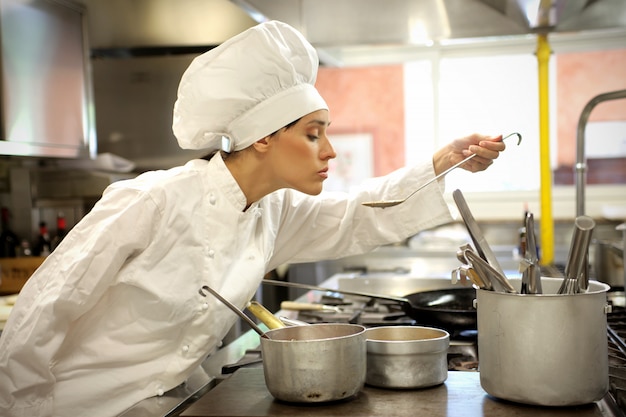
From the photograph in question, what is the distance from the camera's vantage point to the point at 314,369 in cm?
87

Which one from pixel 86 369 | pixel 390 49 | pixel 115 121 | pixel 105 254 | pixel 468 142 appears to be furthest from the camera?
pixel 390 49

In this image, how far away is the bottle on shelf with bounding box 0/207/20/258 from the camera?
2.81m

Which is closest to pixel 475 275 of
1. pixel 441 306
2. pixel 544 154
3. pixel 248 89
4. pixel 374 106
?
pixel 248 89

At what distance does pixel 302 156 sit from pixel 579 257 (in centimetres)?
67

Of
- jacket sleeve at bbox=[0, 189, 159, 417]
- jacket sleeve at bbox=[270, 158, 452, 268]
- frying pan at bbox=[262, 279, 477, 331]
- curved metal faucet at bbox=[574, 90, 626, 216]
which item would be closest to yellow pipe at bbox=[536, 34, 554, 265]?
curved metal faucet at bbox=[574, 90, 626, 216]

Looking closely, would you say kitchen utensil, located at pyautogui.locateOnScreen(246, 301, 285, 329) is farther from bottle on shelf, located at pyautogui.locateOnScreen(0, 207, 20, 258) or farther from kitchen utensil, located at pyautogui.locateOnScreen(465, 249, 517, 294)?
bottle on shelf, located at pyautogui.locateOnScreen(0, 207, 20, 258)

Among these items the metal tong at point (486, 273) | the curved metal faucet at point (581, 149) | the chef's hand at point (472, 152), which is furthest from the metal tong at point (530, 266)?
the curved metal faucet at point (581, 149)

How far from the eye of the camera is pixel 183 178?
1.35 m

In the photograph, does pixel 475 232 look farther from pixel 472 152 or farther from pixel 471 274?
pixel 472 152

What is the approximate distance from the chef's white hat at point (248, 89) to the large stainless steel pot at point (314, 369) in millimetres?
618

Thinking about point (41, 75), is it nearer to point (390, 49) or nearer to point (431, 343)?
point (431, 343)

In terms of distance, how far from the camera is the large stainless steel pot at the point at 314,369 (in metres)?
0.87

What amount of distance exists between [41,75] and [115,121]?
709mm

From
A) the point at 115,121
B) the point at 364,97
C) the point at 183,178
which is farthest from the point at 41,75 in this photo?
the point at 364,97
